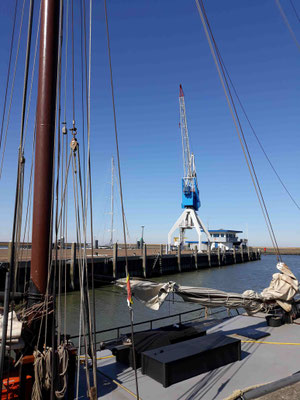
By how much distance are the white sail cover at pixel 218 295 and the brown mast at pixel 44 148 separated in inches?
153

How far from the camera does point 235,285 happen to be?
39.9m

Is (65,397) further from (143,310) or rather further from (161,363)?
(143,310)

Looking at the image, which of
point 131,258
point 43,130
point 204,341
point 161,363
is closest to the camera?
point 43,130

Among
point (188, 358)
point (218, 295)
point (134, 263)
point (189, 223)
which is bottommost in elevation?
point (188, 358)

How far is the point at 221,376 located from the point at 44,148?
6.45 meters

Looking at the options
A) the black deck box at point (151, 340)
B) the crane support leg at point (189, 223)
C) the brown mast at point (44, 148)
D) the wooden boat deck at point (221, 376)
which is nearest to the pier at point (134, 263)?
the crane support leg at point (189, 223)

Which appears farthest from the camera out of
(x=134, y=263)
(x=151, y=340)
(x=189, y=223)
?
(x=189, y=223)

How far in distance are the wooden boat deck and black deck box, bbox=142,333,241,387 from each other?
13cm

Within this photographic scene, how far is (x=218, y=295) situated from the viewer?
1001 centimetres

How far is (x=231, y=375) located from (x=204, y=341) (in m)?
1.00

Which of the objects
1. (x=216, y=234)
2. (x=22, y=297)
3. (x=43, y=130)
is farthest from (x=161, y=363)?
(x=216, y=234)

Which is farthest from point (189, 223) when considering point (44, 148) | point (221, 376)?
point (44, 148)

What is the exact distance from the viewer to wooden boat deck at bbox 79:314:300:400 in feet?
21.0

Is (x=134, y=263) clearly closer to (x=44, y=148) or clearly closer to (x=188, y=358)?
(x=188, y=358)
